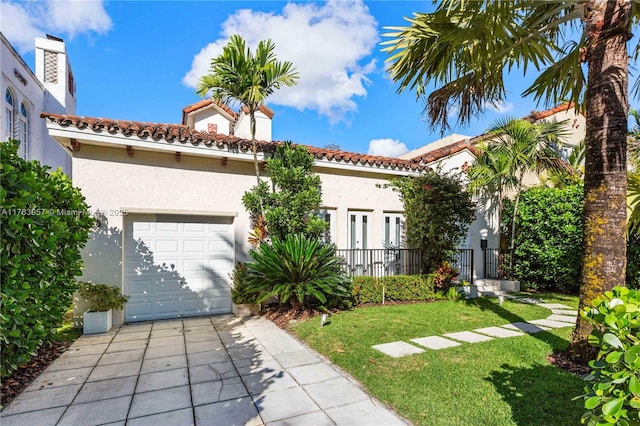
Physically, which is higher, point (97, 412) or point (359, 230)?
point (359, 230)

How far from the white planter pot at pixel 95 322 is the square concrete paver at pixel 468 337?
7.00m

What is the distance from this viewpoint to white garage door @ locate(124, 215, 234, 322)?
24.7 ft

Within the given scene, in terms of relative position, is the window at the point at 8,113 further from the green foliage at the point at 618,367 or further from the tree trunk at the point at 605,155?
the tree trunk at the point at 605,155

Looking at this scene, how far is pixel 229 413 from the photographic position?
11.3 feet

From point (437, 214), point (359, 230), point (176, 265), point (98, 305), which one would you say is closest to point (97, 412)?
point (98, 305)

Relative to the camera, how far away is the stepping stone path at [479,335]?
5.26 metres

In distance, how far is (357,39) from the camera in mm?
7840

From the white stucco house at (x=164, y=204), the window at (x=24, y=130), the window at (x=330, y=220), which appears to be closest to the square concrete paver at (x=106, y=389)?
the white stucco house at (x=164, y=204)

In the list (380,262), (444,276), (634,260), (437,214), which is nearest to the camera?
(634,260)

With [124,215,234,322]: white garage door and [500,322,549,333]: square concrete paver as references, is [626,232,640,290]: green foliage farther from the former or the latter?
[124,215,234,322]: white garage door

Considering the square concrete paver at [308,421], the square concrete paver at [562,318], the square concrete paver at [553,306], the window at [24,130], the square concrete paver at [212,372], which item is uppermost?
the window at [24,130]

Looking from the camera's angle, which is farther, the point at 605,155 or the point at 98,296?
the point at 98,296

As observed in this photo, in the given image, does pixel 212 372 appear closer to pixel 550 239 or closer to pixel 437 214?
pixel 437 214

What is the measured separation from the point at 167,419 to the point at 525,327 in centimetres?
671
